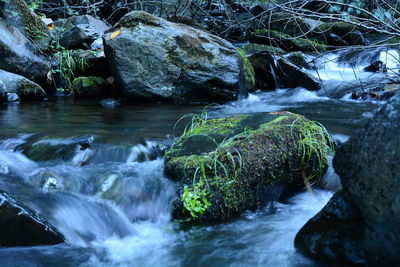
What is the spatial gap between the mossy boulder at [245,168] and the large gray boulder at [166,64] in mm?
4039

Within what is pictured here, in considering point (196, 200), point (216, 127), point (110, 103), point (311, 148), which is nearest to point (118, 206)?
point (196, 200)

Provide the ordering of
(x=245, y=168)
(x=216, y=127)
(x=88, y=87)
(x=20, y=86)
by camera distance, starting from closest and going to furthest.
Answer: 1. (x=245, y=168)
2. (x=216, y=127)
3. (x=20, y=86)
4. (x=88, y=87)

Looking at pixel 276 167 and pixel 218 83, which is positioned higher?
pixel 218 83

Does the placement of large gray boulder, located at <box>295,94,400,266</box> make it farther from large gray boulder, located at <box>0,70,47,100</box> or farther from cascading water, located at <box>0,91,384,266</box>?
large gray boulder, located at <box>0,70,47,100</box>

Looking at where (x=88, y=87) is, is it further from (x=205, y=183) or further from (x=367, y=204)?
(x=367, y=204)

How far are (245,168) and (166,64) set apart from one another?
194 inches

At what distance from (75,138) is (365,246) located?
331cm

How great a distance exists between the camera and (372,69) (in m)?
10.4

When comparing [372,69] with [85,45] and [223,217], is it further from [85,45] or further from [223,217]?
[223,217]

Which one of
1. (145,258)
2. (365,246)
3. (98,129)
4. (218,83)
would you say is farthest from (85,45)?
(365,246)

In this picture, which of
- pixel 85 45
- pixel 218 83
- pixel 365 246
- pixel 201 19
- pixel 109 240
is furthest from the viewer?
pixel 201 19

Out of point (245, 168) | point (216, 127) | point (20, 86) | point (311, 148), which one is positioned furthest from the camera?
point (20, 86)

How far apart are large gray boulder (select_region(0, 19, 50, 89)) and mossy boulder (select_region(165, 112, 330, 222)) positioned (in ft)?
19.2

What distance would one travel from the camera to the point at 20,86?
26.6 ft
